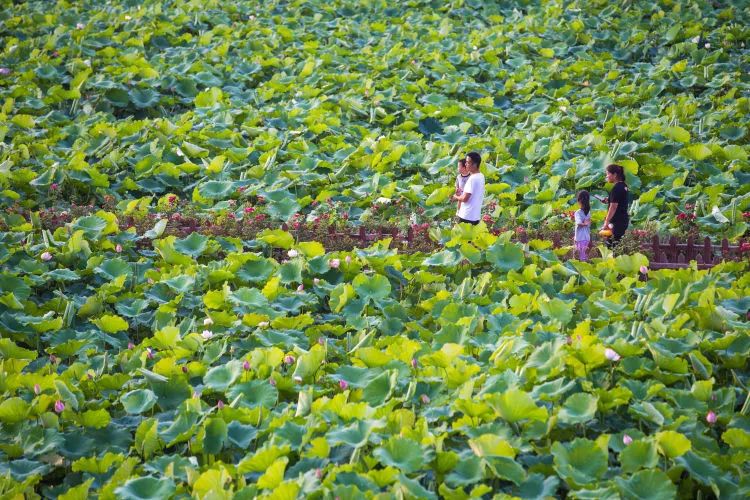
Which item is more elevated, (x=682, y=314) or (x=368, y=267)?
(x=682, y=314)

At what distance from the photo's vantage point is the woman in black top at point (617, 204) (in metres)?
5.94

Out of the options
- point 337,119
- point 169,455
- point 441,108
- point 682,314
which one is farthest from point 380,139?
point 169,455

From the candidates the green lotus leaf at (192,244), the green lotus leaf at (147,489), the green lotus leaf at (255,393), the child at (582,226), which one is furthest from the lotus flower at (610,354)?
the green lotus leaf at (192,244)

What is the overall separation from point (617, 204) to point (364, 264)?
1.87 metres

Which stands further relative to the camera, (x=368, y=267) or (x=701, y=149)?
(x=701, y=149)

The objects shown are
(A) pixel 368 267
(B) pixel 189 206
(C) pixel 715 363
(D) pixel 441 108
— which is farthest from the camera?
(D) pixel 441 108

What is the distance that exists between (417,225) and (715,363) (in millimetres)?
2704

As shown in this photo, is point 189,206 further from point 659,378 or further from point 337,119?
point 659,378

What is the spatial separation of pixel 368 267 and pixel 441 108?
13.0 ft

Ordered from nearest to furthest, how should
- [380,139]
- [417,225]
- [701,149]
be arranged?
[417,225], [701,149], [380,139]

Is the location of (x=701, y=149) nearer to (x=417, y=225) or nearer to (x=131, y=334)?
(x=417, y=225)

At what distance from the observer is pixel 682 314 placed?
418 centimetres

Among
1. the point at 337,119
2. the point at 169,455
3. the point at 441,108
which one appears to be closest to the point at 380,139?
the point at 337,119

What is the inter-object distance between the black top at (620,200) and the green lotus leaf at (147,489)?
3845 mm
